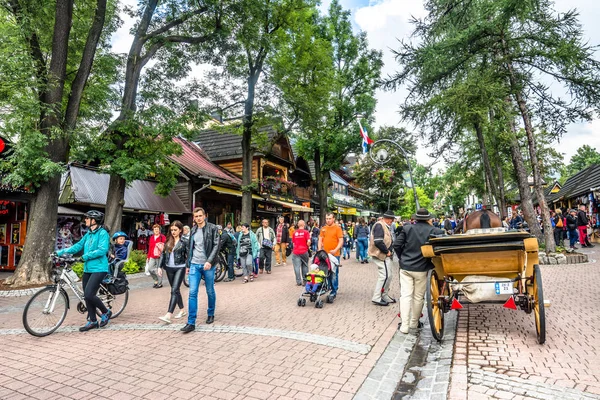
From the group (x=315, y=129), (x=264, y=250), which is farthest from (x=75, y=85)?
(x=315, y=129)

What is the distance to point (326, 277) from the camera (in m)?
7.62

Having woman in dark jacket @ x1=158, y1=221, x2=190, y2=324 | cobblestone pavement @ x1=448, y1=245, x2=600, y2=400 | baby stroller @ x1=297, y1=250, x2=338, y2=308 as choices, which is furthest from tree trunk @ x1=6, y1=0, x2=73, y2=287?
cobblestone pavement @ x1=448, y1=245, x2=600, y2=400

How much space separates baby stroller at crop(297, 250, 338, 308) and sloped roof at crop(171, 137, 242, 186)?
13014mm

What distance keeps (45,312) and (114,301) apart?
117cm

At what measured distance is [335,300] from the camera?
809 cm

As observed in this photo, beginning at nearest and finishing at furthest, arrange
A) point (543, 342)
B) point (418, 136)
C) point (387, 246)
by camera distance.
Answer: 1. point (543, 342)
2. point (387, 246)
3. point (418, 136)

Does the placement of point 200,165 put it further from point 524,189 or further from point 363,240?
point 524,189

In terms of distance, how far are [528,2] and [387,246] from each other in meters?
7.30

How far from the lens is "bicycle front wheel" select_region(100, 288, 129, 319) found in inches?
263

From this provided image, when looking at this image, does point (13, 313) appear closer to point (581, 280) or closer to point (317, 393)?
point (317, 393)

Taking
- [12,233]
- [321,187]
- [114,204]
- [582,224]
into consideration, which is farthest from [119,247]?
[321,187]

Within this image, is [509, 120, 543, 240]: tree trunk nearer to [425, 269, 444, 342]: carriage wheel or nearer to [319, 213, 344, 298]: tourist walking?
[319, 213, 344, 298]: tourist walking

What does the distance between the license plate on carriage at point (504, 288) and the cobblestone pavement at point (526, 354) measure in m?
0.63

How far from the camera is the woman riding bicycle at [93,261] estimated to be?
5.92 m
